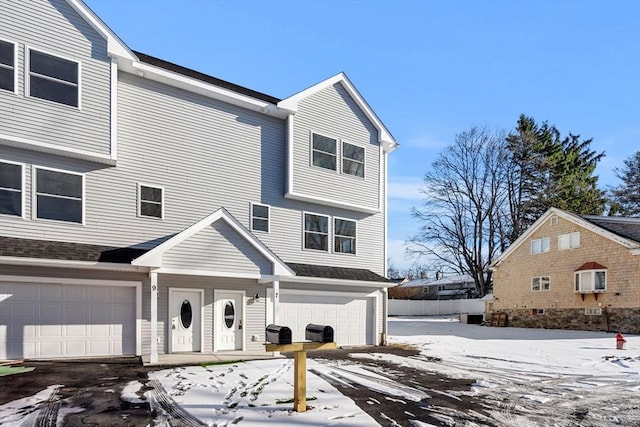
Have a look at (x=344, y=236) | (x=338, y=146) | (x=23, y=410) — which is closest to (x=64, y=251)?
(x=23, y=410)

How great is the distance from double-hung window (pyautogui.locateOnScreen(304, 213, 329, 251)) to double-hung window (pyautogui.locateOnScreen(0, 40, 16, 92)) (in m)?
9.02

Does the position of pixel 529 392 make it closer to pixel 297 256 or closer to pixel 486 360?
pixel 486 360

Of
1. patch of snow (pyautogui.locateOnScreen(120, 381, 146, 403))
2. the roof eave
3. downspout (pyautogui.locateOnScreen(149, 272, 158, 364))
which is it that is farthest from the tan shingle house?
patch of snow (pyautogui.locateOnScreen(120, 381, 146, 403))

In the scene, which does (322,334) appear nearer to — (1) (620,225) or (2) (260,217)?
(2) (260,217)

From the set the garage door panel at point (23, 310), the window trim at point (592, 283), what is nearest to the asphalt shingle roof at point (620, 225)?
the window trim at point (592, 283)

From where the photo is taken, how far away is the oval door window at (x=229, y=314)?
45.8 ft

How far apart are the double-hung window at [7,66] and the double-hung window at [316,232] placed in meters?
9.02

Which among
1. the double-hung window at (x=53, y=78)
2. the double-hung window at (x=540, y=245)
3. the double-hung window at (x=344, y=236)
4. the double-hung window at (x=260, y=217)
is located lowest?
the double-hung window at (x=540, y=245)

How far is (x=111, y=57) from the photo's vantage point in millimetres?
12258

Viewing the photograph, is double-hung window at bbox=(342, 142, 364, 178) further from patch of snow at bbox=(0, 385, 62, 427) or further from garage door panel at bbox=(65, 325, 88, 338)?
patch of snow at bbox=(0, 385, 62, 427)

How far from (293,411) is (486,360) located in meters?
8.54

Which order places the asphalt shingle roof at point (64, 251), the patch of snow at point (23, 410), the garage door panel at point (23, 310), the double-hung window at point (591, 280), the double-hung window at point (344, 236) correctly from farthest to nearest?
1. the double-hung window at point (591, 280)
2. the double-hung window at point (344, 236)
3. the garage door panel at point (23, 310)
4. the asphalt shingle roof at point (64, 251)
5. the patch of snow at point (23, 410)

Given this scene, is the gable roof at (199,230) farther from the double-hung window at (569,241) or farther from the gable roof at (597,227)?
the double-hung window at (569,241)

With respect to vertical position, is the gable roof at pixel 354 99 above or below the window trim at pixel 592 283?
above
